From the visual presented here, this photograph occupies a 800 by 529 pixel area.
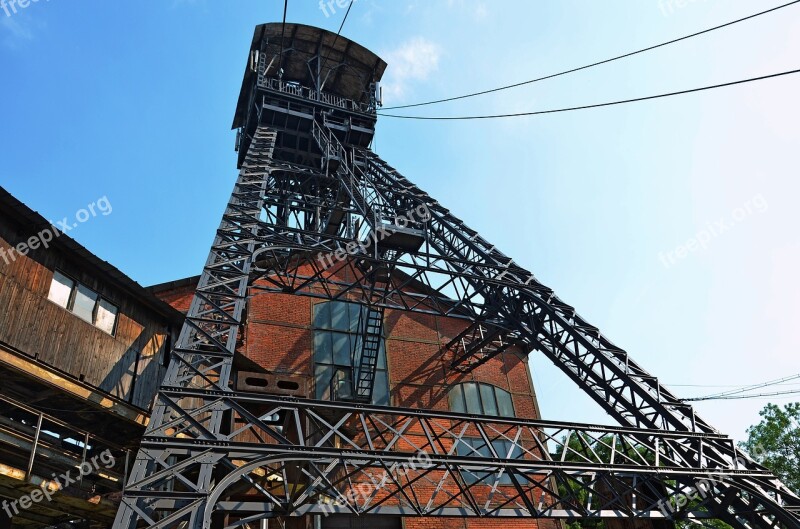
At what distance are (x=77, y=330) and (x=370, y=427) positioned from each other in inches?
336

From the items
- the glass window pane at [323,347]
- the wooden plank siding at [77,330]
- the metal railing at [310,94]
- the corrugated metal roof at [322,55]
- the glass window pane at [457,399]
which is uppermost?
the corrugated metal roof at [322,55]

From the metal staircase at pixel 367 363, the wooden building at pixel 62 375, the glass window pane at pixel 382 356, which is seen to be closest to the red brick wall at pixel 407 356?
the glass window pane at pixel 382 356

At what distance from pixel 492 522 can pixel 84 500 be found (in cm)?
1071

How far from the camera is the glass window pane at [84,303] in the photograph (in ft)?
31.9

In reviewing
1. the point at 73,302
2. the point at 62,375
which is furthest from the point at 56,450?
the point at 73,302

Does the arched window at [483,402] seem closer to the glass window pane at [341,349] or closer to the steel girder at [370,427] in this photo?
the steel girder at [370,427]

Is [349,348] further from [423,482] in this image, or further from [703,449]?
[703,449]

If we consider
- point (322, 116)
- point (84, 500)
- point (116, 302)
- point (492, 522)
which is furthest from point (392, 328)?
point (84, 500)

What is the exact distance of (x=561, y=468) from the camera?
28.9 ft

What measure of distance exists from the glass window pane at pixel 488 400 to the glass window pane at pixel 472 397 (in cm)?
20

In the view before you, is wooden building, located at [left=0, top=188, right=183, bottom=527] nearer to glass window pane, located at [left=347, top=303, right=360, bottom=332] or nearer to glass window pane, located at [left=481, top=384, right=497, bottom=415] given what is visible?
glass window pane, located at [left=347, top=303, right=360, bottom=332]

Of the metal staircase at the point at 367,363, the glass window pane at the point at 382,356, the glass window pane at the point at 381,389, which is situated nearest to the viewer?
the metal staircase at the point at 367,363

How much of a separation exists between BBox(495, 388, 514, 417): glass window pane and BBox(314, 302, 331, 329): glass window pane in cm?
609

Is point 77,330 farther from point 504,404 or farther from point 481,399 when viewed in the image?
point 504,404
